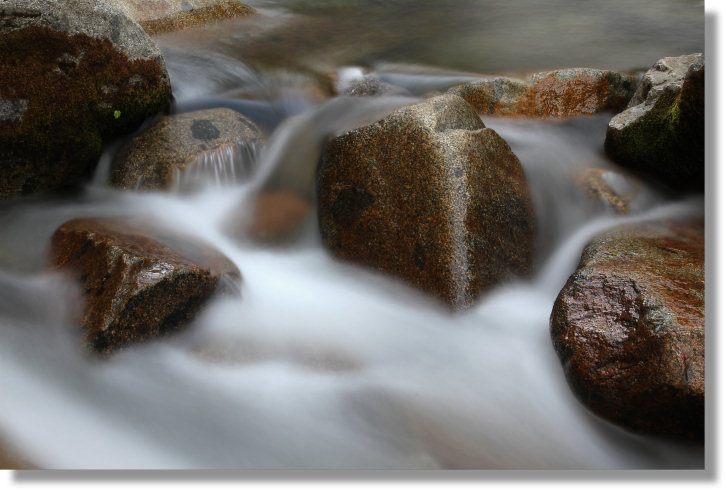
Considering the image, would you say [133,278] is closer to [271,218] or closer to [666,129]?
[271,218]

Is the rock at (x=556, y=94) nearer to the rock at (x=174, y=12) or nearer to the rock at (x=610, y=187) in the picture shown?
the rock at (x=610, y=187)

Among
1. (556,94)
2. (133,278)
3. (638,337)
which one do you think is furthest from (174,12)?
(638,337)

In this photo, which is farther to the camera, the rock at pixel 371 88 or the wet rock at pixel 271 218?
the rock at pixel 371 88

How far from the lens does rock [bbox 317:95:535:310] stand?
12.0ft

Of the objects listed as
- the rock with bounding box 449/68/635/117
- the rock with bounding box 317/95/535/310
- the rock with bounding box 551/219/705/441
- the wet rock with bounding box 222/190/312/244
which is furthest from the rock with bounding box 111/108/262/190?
the rock with bounding box 551/219/705/441

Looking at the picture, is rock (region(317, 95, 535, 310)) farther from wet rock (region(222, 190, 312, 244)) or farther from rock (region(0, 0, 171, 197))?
rock (region(0, 0, 171, 197))

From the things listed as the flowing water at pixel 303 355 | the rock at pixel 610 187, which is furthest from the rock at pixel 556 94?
the rock at pixel 610 187

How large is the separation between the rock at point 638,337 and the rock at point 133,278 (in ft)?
7.35

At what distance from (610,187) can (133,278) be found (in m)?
3.80

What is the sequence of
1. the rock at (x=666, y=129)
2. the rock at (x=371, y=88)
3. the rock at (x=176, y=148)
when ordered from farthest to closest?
the rock at (x=371, y=88) → the rock at (x=176, y=148) → the rock at (x=666, y=129)

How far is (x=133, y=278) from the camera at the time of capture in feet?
10.5

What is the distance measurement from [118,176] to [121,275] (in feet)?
6.09

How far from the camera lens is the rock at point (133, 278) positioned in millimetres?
3170

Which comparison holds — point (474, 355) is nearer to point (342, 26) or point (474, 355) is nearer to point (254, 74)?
point (254, 74)
